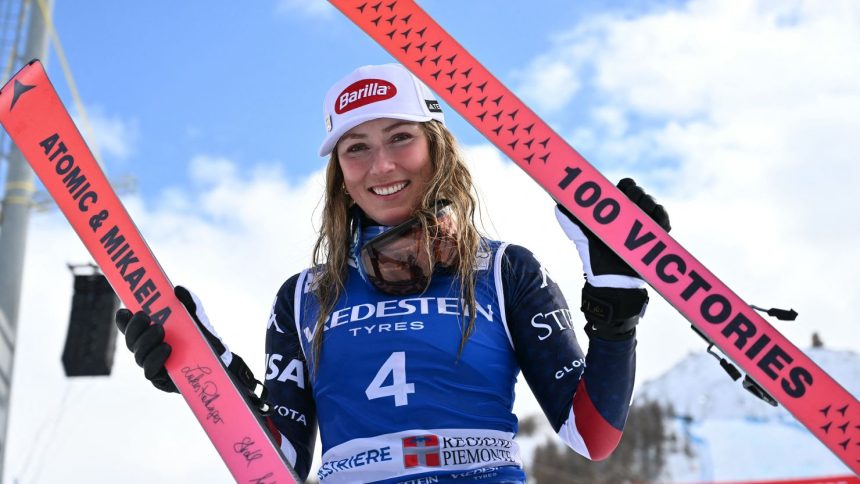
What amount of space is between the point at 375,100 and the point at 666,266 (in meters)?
0.93

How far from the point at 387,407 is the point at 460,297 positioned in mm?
349

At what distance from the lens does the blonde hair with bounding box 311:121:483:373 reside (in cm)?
227

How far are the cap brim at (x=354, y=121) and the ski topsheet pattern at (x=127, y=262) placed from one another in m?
0.63

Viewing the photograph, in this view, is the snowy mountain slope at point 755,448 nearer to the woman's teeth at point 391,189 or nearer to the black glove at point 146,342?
the woman's teeth at point 391,189

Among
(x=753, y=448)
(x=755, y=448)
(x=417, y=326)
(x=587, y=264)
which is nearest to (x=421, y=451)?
(x=417, y=326)

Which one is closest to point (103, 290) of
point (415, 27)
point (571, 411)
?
point (415, 27)

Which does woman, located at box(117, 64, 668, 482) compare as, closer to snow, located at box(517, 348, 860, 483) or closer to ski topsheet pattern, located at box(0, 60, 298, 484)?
ski topsheet pattern, located at box(0, 60, 298, 484)

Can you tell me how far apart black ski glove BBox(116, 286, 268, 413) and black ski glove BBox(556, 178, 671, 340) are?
943 millimetres

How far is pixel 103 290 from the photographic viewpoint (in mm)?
6918

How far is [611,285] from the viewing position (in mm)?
2094

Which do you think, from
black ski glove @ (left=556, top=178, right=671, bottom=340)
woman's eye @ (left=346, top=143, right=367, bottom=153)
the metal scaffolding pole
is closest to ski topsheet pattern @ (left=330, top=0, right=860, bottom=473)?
black ski glove @ (left=556, top=178, right=671, bottom=340)

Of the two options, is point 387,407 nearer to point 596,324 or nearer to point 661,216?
point 596,324

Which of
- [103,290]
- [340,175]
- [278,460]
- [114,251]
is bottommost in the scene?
[278,460]
